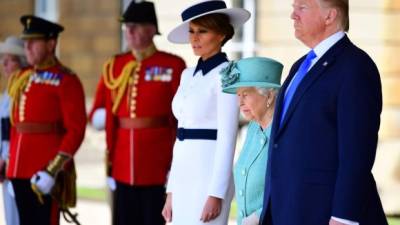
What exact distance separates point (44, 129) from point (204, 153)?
4.90 feet

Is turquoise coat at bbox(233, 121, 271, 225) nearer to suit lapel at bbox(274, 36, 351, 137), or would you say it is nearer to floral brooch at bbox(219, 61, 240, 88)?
floral brooch at bbox(219, 61, 240, 88)

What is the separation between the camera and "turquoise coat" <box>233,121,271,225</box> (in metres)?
3.38

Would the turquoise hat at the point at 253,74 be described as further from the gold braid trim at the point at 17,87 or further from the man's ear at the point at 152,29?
the gold braid trim at the point at 17,87

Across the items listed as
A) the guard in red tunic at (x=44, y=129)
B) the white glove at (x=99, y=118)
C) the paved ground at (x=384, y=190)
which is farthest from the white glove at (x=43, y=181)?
the paved ground at (x=384, y=190)

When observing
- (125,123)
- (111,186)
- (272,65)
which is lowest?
(111,186)

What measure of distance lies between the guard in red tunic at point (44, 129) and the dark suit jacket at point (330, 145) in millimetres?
2166

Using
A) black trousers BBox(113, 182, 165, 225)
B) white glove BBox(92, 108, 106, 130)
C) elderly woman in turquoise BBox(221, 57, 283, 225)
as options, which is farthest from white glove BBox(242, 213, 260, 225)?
white glove BBox(92, 108, 106, 130)

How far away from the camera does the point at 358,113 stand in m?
2.82

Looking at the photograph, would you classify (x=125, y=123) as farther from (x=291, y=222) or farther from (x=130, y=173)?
(x=291, y=222)

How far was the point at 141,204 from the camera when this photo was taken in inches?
195

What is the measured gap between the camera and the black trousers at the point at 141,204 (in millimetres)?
4910

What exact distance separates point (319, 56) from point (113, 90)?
7.41 ft

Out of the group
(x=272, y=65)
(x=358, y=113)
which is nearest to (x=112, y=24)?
(x=272, y=65)

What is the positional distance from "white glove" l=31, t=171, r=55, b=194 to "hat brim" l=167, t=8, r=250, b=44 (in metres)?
1.07
